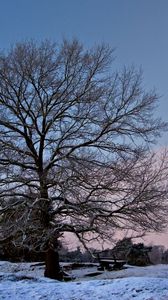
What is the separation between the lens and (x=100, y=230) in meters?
15.3

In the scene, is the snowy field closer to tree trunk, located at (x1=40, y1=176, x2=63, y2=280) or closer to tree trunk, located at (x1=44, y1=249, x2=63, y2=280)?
tree trunk, located at (x1=40, y1=176, x2=63, y2=280)

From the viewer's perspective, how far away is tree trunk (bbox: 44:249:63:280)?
15953 millimetres

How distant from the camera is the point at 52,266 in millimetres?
16203

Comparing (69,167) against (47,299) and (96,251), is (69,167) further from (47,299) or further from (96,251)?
(47,299)

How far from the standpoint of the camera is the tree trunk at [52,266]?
1595 centimetres

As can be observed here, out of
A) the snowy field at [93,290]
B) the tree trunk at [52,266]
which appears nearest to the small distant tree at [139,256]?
the tree trunk at [52,266]

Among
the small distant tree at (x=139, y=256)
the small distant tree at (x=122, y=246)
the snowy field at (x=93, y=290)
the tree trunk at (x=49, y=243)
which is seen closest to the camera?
the snowy field at (x=93, y=290)

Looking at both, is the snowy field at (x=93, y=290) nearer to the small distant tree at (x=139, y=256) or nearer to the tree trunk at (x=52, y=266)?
the tree trunk at (x=52, y=266)

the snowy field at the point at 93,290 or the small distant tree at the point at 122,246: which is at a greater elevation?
the small distant tree at the point at 122,246

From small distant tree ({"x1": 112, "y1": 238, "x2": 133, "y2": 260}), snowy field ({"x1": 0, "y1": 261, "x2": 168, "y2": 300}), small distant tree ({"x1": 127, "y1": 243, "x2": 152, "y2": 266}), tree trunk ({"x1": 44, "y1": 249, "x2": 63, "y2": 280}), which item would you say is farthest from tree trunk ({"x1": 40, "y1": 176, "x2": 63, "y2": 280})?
small distant tree ({"x1": 127, "y1": 243, "x2": 152, "y2": 266})

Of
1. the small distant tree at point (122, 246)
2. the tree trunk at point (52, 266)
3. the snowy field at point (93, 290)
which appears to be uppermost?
the small distant tree at point (122, 246)

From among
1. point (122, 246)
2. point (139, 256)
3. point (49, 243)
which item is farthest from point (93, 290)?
point (139, 256)

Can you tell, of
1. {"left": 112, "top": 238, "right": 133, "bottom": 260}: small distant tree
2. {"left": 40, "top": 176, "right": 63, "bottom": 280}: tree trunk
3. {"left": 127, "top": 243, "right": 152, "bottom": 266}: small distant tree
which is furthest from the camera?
{"left": 127, "top": 243, "right": 152, "bottom": 266}: small distant tree

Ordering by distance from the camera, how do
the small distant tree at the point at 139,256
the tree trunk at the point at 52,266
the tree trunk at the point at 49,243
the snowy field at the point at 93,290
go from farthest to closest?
the small distant tree at the point at 139,256
the tree trunk at the point at 52,266
the tree trunk at the point at 49,243
the snowy field at the point at 93,290
